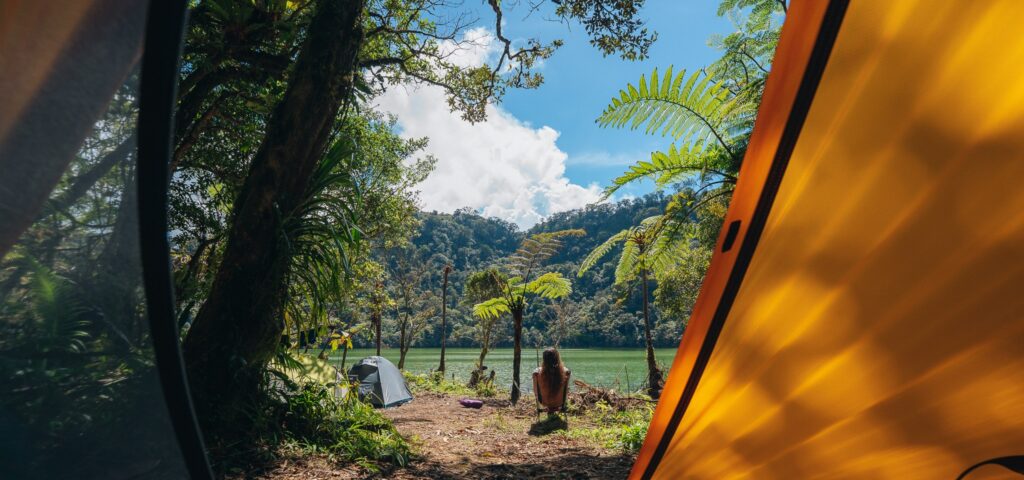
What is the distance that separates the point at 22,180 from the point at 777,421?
1378 mm

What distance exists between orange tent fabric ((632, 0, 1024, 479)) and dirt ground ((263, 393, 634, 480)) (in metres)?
2.36

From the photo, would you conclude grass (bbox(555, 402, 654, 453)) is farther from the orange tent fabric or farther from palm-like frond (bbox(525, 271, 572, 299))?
the orange tent fabric

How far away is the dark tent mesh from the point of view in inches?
18.5

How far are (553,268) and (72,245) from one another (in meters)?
37.0

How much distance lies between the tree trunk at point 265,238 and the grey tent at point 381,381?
7553 mm

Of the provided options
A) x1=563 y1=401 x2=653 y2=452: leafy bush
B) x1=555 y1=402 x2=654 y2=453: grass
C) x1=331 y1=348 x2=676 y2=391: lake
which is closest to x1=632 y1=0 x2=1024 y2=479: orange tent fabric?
x1=563 y1=401 x2=653 y2=452: leafy bush

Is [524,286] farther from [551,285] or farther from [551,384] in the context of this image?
[551,384]

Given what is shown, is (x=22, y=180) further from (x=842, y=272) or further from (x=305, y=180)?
(x=305, y=180)

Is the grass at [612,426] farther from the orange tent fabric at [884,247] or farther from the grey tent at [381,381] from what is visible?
the grey tent at [381,381]

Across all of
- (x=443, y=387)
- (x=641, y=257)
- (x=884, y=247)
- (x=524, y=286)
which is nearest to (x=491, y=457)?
(x=641, y=257)

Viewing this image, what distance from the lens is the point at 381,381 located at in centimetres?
1055

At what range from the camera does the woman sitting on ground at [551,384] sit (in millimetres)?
6676

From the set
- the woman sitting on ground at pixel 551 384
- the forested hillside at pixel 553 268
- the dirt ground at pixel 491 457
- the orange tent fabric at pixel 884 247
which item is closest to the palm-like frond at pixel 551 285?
the woman sitting on ground at pixel 551 384

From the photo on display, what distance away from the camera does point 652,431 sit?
4.91 feet
